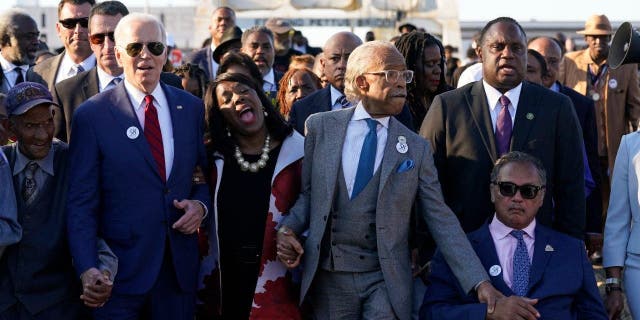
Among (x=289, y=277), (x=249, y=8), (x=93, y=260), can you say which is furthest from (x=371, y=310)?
(x=249, y=8)

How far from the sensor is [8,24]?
380 inches

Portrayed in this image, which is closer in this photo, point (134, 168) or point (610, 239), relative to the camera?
point (134, 168)

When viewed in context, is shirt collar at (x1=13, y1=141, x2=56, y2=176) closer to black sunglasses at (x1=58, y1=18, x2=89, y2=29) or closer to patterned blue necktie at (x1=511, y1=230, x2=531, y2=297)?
black sunglasses at (x1=58, y1=18, x2=89, y2=29)

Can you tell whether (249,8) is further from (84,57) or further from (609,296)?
(609,296)

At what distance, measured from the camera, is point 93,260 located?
5.70m

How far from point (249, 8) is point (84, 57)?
8493mm

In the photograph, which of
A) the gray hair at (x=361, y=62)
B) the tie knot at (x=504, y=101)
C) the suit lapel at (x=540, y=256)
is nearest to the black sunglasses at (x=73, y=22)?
the gray hair at (x=361, y=62)

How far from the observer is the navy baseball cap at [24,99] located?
5832 mm

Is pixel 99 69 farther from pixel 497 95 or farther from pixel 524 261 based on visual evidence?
pixel 524 261

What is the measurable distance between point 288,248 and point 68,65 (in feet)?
9.36

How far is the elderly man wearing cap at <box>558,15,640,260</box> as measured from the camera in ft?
39.7

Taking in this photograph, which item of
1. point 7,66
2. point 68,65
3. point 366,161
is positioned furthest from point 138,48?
point 7,66

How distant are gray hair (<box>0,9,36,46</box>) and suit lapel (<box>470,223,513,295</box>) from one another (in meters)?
5.11

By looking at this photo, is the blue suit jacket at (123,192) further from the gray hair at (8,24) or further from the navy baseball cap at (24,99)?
the gray hair at (8,24)
